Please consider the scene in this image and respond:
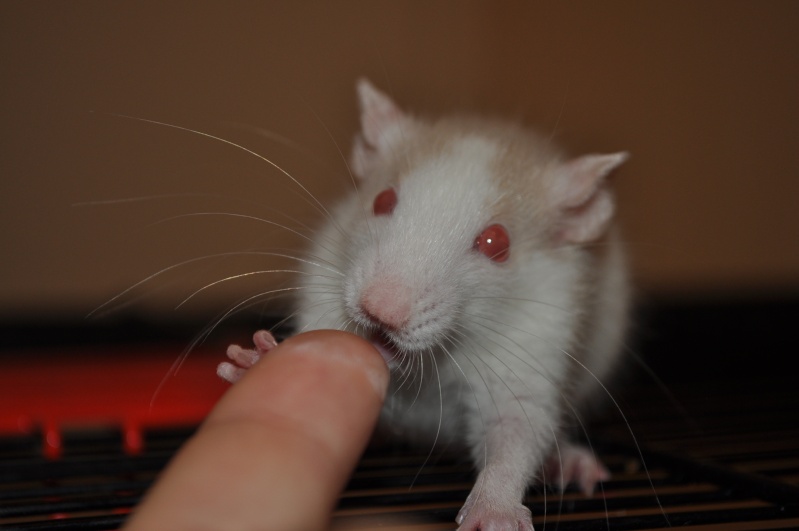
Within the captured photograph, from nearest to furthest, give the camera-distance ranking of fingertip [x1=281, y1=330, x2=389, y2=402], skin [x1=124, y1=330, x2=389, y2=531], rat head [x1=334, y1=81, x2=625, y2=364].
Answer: skin [x1=124, y1=330, x2=389, y2=531] < fingertip [x1=281, y1=330, x2=389, y2=402] < rat head [x1=334, y1=81, x2=625, y2=364]

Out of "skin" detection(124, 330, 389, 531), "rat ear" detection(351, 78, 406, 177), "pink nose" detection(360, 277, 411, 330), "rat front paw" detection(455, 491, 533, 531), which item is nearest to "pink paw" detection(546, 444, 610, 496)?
"rat front paw" detection(455, 491, 533, 531)

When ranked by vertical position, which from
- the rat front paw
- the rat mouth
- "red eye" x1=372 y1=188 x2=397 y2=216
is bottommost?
the rat front paw

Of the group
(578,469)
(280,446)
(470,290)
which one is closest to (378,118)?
(470,290)

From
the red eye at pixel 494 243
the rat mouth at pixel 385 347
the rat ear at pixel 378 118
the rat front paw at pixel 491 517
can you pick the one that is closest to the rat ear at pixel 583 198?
the red eye at pixel 494 243

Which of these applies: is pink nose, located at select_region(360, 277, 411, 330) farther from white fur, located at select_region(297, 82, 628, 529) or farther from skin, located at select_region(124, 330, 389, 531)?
skin, located at select_region(124, 330, 389, 531)

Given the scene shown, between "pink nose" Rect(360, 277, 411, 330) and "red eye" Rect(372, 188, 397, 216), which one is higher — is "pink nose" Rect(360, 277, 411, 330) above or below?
below

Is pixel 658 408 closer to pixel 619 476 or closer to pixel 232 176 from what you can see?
pixel 619 476

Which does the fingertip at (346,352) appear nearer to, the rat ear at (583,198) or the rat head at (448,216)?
the rat head at (448,216)
